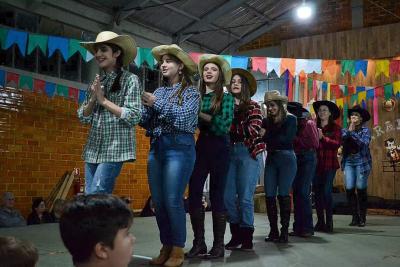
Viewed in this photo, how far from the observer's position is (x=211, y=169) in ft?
11.0

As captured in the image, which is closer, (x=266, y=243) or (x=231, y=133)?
(x=231, y=133)

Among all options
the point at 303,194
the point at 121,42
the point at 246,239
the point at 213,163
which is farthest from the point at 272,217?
the point at 121,42

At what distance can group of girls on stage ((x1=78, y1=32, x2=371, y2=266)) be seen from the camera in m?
2.81

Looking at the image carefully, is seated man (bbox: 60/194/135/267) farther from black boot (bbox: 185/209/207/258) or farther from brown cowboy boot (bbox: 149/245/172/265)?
black boot (bbox: 185/209/207/258)

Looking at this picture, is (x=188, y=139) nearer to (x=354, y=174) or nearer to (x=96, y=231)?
(x=96, y=231)

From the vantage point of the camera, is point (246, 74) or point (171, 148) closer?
point (171, 148)

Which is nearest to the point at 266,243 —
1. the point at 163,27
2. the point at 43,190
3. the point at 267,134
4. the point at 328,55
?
the point at 267,134

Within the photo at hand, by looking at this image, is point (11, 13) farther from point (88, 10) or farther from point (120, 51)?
point (120, 51)

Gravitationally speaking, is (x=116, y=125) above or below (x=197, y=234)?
above

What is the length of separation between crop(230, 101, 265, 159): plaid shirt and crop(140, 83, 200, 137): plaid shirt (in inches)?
31.6

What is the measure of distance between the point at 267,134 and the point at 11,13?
5465 mm

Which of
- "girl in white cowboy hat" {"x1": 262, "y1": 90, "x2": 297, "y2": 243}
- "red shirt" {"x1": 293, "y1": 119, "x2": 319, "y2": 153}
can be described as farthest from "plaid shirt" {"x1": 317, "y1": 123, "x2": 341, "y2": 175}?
"girl in white cowboy hat" {"x1": 262, "y1": 90, "x2": 297, "y2": 243}

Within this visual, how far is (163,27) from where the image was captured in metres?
10.3

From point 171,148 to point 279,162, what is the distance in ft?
5.34
